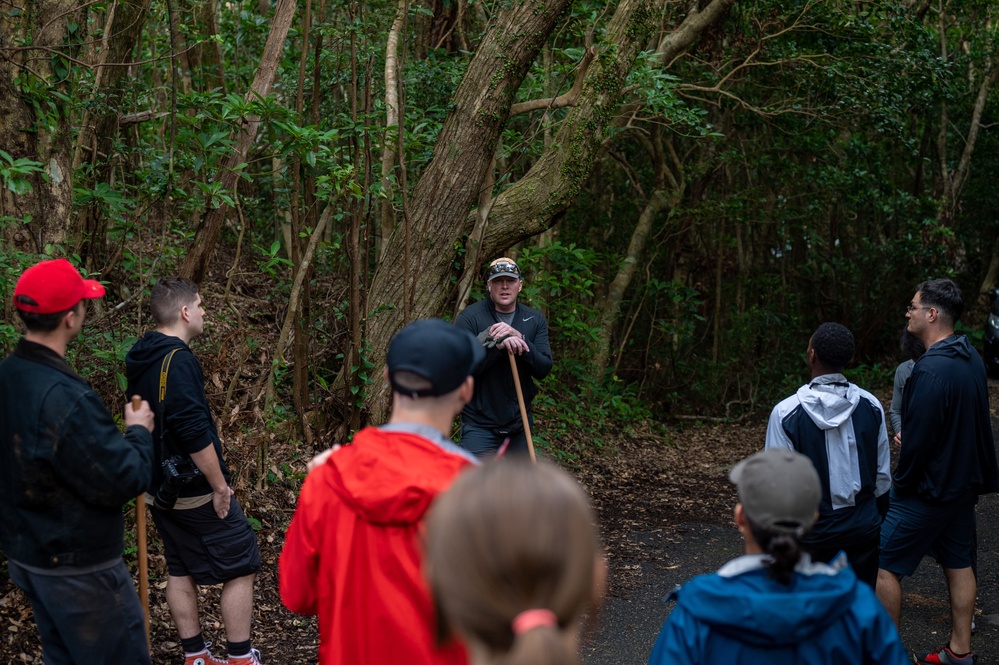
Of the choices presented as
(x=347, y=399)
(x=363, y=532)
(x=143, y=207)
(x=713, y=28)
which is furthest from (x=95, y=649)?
(x=713, y=28)

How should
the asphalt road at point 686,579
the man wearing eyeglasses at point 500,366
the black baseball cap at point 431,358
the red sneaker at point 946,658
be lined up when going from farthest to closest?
the man wearing eyeglasses at point 500,366 < the asphalt road at point 686,579 < the red sneaker at point 946,658 < the black baseball cap at point 431,358

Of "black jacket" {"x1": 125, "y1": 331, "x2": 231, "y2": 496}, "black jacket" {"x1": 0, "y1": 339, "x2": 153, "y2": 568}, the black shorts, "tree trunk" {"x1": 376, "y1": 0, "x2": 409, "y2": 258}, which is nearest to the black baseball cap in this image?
"black jacket" {"x1": 0, "y1": 339, "x2": 153, "y2": 568}

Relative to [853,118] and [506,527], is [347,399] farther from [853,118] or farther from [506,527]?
[853,118]

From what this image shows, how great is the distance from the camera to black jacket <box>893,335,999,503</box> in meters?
4.56

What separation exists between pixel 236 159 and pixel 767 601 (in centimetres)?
492

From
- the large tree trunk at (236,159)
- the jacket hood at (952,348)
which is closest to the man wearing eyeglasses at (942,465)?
the jacket hood at (952,348)

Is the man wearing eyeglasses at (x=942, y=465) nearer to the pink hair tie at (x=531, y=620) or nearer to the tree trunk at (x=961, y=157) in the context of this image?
the pink hair tie at (x=531, y=620)

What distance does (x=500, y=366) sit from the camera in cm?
583

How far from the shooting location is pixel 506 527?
1.62 m

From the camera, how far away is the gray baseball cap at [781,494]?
7.84ft

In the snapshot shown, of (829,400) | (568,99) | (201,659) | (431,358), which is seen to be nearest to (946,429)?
(829,400)

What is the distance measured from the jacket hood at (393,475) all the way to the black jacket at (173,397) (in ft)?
6.83

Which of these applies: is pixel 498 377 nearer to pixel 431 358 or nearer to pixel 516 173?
pixel 431 358

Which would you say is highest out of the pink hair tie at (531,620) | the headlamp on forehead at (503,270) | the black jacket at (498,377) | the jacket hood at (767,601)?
the headlamp on forehead at (503,270)
